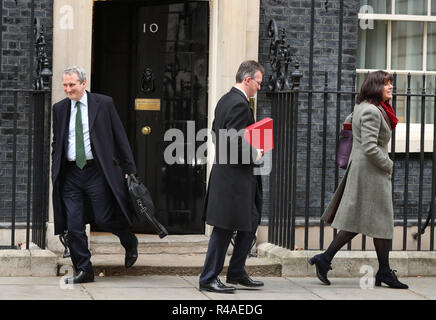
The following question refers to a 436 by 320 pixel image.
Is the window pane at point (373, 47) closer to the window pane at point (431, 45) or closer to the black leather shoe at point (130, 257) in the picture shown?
the window pane at point (431, 45)

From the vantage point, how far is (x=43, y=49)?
840 centimetres

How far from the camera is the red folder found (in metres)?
6.96

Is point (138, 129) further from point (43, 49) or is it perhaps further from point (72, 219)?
point (72, 219)

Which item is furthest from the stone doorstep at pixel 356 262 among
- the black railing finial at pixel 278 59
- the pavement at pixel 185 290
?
the black railing finial at pixel 278 59

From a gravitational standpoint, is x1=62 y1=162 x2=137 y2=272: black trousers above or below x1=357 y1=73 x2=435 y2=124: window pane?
below

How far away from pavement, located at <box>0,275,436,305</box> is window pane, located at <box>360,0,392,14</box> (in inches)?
123

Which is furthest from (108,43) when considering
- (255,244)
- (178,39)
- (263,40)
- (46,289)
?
(46,289)

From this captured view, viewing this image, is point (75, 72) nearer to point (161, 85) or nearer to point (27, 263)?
Answer: point (27, 263)

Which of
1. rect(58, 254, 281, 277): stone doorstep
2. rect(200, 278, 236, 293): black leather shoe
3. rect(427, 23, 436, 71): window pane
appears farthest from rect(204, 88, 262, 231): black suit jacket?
rect(427, 23, 436, 71): window pane

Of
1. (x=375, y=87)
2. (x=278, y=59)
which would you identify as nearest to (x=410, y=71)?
(x=278, y=59)

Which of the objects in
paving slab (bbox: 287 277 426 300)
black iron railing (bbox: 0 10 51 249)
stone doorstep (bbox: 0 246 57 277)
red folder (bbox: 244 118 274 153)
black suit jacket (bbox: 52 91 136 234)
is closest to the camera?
red folder (bbox: 244 118 274 153)

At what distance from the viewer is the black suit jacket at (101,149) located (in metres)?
7.50

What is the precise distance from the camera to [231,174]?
23.3 feet

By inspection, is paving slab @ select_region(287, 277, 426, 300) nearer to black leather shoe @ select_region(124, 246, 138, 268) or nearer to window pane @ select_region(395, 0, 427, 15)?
black leather shoe @ select_region(124, 246, 138, 268)
